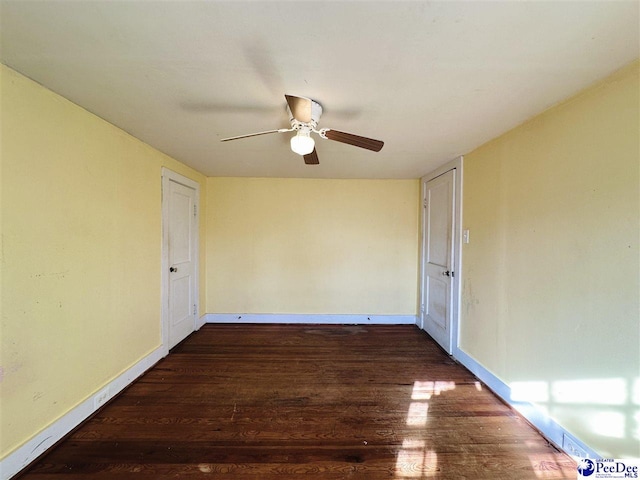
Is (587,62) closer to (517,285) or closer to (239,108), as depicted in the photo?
(517,285)

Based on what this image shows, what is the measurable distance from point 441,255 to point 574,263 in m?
1.56

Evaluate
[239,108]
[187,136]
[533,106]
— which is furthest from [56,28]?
[533,106]

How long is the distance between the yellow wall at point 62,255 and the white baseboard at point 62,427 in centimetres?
4

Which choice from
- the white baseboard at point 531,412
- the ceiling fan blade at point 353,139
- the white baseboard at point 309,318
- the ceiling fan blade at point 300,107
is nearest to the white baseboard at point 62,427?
the white baseboard at point 309,318

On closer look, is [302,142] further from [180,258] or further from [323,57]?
[180,258]

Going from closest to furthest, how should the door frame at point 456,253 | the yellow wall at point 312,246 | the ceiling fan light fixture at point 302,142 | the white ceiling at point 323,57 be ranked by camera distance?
the white ceiling at point 323,57 → the ceiling fan light fixture at point 302,142 → the door frame at point 456,253 → the yellow wall at point 312,246

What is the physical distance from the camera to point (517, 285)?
192 cm

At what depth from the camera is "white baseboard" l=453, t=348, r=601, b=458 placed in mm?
1516

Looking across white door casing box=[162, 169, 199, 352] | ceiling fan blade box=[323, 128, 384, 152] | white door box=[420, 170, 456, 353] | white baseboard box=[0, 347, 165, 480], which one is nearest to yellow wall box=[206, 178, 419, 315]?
white door box=[420, 170, 456, 353]

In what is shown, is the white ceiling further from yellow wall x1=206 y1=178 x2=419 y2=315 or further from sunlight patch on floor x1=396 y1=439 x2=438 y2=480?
sunlight patch on floor x1=396 y1=439 x2=438 y2=480

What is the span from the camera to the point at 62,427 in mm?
1594

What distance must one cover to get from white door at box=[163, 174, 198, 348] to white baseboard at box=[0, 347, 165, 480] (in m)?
0.68

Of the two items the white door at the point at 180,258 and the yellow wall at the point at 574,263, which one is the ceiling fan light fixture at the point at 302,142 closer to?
the yellow wall at the point at 574,263

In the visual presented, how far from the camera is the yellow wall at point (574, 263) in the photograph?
4.12 feet
